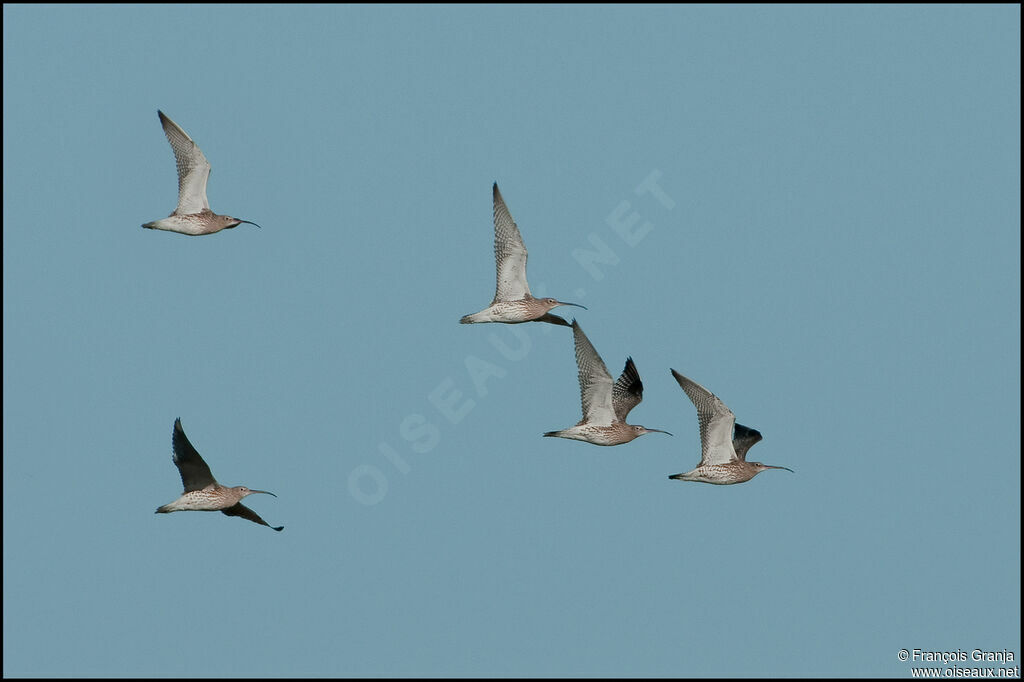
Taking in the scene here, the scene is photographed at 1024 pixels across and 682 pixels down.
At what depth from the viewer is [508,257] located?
936 inches

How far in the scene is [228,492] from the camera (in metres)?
21.9

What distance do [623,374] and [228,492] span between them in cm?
681

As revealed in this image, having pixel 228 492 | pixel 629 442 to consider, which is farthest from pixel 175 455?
pixel 629 442

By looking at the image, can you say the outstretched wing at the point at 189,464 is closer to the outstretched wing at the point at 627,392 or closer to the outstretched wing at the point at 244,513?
the outstretched wing at the point at 244,513

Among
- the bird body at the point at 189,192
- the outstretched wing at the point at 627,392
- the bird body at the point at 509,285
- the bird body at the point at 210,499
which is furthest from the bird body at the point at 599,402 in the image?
the bird body at the point at 189,192

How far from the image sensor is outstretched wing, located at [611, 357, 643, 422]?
23.9 metres

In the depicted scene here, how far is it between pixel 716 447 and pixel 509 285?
4398 mm

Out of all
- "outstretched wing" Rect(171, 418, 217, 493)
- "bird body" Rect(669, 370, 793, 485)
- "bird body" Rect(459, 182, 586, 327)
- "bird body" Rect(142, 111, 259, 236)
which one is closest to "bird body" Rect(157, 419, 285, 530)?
"outstretched wing" Rect(171, 418, 217, 493)

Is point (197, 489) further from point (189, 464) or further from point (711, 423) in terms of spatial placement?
point (711, 423)

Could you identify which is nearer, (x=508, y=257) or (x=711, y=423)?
(x=711, y=423)

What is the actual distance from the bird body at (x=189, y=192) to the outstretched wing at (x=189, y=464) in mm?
5454

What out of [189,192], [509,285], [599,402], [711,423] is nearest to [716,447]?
[711,423]

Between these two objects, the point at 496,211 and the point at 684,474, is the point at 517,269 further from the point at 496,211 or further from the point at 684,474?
the point at 684,474

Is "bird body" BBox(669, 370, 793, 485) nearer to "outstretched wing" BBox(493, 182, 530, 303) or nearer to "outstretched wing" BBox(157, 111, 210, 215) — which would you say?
"outstretched wing" BBox(493, 182, 530, 303)
